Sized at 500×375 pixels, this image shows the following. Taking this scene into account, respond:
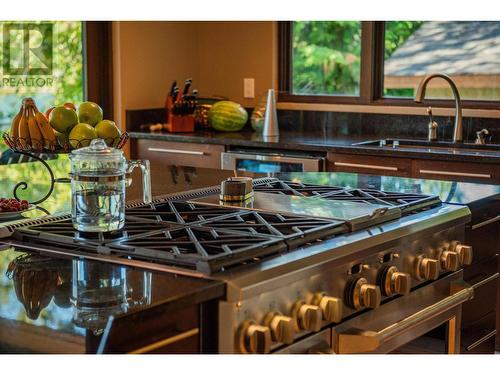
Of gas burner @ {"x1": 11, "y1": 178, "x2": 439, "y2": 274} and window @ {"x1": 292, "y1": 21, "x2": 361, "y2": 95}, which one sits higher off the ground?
window @ {"x1": 292, "y1": 21, "x2": 361, "y2": 95}

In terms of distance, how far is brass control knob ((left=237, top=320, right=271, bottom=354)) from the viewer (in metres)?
1.73

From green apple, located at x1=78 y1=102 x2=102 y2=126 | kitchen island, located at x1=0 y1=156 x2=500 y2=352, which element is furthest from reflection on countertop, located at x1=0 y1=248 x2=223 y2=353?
green apple, located at x1=78 y1=102 x2=102 y2=126

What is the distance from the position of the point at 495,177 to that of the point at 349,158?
0.73 metres

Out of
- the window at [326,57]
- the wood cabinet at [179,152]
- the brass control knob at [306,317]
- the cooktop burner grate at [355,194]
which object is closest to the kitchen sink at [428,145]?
the window at [326,57]

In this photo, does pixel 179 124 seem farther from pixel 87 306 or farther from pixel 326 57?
pixel 87 306

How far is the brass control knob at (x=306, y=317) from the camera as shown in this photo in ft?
6.10

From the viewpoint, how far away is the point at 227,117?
5.05m

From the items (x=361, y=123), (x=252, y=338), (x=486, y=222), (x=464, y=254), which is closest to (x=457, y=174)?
(x=361, y=123)

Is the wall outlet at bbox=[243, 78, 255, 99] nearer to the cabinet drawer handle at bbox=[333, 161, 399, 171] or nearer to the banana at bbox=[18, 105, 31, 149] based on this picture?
the cabinet drawer handle at bbox=[333, 161, 399, 171]

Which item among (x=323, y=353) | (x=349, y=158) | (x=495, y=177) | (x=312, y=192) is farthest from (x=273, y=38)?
(x=323, y=353)

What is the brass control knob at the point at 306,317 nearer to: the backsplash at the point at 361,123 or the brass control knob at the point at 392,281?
A: the brass control knob at the point at 392,281

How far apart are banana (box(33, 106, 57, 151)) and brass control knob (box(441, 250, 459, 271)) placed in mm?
1150
